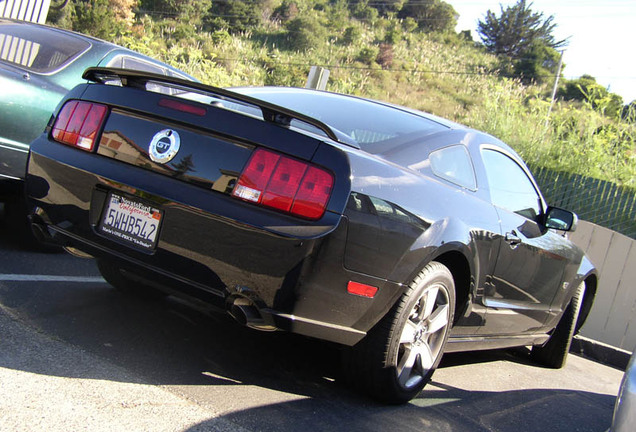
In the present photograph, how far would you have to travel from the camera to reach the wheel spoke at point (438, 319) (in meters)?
3.40

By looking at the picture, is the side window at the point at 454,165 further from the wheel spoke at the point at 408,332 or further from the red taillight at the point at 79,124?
the red taillight at the point at 79,124

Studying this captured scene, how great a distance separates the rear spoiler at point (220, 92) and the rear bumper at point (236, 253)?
0.41 meters

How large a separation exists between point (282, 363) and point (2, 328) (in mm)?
1371

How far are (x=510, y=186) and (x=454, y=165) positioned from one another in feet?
2.77

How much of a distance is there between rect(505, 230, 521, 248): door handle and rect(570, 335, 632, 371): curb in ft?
9.51

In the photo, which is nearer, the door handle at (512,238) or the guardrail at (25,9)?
the door handle at (512,238)

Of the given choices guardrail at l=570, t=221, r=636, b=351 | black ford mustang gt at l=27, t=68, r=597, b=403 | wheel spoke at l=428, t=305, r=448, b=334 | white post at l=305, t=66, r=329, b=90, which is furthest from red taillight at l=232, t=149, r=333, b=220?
white post at l=305, t=66, r=329, b=90

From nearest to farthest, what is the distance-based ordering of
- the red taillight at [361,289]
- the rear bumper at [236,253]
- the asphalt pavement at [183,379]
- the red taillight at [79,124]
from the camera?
the asphalt pavement at [183,379] → the rear bumper at [236,253] → the red taillight at [361,289] → the red taillight at [79,124]

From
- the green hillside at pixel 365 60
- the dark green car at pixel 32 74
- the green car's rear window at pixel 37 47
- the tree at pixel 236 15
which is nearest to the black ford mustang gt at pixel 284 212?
the dark green car at pixel 32 74

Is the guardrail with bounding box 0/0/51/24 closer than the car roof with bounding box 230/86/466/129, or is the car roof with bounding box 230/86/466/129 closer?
the car roof with bounding box 230/86/466/129

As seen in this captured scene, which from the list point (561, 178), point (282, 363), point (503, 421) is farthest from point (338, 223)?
point (561, 178)

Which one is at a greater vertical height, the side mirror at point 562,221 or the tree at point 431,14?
the tree at point 431,14

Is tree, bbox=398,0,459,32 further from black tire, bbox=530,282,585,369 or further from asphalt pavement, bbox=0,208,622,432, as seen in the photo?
asphalt pavement, bbox=0,208,622,432

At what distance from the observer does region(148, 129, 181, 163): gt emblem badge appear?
2.93 meters
